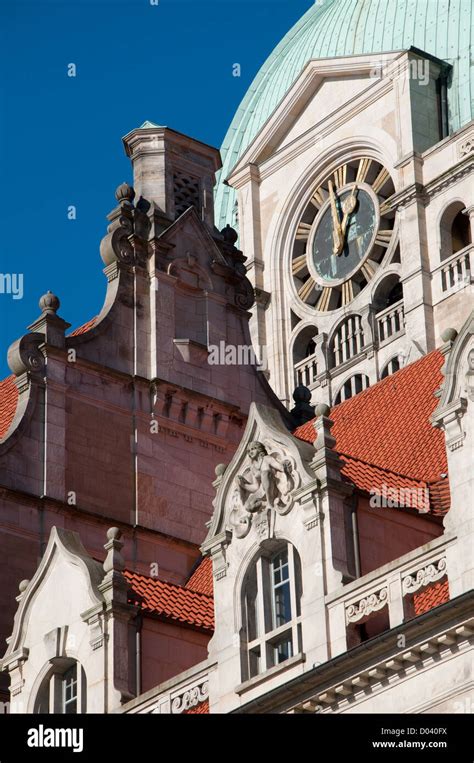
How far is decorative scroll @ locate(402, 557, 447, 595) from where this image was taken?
28.5m

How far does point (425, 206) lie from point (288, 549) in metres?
27.2

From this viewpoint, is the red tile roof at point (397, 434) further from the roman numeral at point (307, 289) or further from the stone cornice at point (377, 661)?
the roman numeral at point (307, 289)

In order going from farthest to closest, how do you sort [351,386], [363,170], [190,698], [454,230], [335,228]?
[363,170] → [335,228] → [454,230] → [351,386] → [190,698]

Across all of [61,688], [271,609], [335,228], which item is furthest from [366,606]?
[335,228]

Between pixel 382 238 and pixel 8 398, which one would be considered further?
pixel 382 238

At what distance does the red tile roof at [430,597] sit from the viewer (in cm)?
2828

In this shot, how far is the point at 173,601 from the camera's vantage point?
34.4 metres

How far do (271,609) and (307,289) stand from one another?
29.9m

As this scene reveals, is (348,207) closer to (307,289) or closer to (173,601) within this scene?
(307,289)

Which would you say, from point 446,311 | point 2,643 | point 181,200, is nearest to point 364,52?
point 446,311

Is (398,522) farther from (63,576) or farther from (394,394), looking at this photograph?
(394,394)

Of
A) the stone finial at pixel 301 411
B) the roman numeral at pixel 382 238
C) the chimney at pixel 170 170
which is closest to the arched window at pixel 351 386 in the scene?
the roman numeral at pixel 382 238

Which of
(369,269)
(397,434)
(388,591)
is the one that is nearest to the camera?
(388,591)

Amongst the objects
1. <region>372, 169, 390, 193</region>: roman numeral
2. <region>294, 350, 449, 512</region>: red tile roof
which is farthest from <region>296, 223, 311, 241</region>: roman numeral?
<region>294, 350, 449, 512</region>: red tile roof
